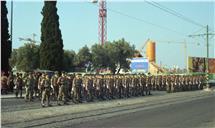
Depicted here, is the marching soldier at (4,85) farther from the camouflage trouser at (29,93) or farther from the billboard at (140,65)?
the billboard at (140,65)

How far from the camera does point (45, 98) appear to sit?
25.0 m

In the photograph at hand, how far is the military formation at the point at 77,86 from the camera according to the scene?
87.2 feet

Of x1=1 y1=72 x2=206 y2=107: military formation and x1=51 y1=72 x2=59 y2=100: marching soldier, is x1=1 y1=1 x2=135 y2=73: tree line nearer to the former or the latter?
x1=1 y1=72 x2=206 y2=107: military formation

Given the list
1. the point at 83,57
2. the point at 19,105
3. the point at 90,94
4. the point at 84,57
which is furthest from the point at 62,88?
the point at 84,57

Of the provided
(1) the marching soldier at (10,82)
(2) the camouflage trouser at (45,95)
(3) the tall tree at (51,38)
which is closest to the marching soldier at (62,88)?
(2) the camouflage trouser at (45,95)

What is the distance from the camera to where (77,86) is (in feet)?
94.0

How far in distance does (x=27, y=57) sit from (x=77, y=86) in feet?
135

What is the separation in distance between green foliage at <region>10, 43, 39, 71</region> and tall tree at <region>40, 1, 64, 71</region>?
630 inches

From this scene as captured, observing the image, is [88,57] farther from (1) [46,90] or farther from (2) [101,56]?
(1) [46,90]

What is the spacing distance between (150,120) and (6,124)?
5.54 meters

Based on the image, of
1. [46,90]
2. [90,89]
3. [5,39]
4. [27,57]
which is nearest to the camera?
[46,90]

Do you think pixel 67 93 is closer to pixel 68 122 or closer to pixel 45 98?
pixel 45 98

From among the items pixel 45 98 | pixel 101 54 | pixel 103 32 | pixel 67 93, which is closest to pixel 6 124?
pixel 45 98

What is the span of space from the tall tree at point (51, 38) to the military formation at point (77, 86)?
10.2 meters
